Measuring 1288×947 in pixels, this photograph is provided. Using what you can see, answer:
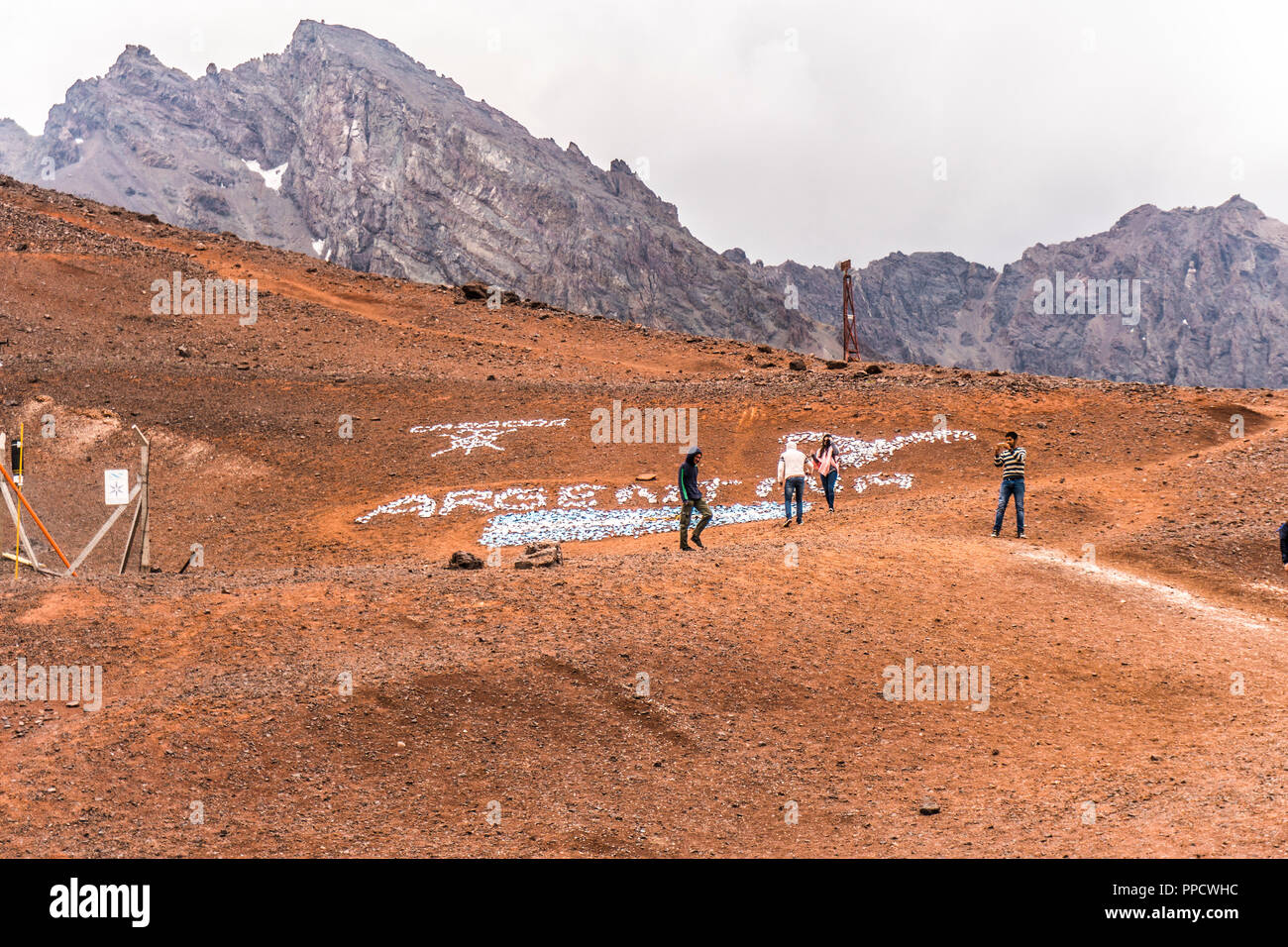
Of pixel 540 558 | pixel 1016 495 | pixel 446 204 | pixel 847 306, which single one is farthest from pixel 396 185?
pixel 540 558

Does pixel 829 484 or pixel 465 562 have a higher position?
pixel 829 484

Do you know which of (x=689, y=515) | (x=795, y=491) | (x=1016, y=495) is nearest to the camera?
(x=689, y=515)

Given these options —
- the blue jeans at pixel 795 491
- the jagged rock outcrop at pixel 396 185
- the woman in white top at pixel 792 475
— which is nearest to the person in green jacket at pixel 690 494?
the woman in white top at pixel 792 475

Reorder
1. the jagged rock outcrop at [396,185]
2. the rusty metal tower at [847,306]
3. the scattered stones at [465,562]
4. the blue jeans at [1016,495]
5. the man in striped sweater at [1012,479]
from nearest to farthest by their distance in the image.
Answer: the scattered stones at [465,562], the man in striped sweater at [1012,479], the blue jeans at [1016,495], the rusty metal tower at [847,306], the jagged rock outcrop at [396,185]

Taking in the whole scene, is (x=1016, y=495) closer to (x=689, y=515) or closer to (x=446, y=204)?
(x=689, y=515)

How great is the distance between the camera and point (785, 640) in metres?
12.7

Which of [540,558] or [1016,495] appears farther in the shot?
[1016,495]

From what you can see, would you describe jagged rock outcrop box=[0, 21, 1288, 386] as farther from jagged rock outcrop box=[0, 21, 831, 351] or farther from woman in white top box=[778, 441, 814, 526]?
woman in white top box=[778, 441, 814, 526]

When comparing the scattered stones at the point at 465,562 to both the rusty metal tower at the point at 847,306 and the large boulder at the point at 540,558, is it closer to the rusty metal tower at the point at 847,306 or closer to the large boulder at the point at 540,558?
the large boulder at the point at 540,558

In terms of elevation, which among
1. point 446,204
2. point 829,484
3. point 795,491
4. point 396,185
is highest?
point 396,185

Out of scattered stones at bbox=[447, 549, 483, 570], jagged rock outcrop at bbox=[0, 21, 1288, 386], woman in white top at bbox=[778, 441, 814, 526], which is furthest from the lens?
jagged rock outcrop at bbox=[0, 21, 1288, 386]

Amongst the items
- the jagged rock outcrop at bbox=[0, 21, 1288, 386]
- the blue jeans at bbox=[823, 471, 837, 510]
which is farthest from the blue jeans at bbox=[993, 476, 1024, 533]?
the jagged rock outcrop at bbox=[0, 21, 1288, 386]

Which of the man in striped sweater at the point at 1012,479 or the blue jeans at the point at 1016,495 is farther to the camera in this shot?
the blue jeans at the point at 1016,495

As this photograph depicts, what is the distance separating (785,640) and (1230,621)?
6628 millimetres
